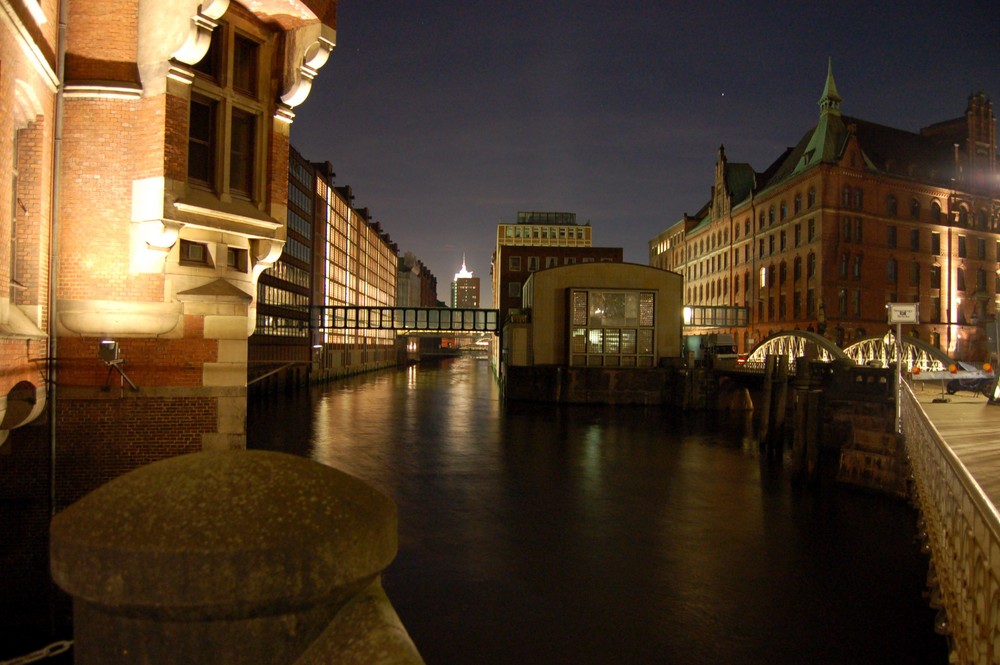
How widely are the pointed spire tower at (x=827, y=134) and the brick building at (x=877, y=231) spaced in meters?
0.13

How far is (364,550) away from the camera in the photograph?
2424 mm

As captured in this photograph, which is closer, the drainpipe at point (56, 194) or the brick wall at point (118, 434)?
the drainpipe at point (56, 194)

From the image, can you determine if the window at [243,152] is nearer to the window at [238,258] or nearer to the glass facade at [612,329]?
the window at [238,258]

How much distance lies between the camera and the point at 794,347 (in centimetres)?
4344

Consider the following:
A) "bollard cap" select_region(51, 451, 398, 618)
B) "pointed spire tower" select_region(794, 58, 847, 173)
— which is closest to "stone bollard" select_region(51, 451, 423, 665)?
"bollard cap" select_region(51, 451, 398, 618)

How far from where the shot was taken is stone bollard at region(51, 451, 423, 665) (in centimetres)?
216

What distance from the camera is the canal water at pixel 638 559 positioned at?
35.0ft

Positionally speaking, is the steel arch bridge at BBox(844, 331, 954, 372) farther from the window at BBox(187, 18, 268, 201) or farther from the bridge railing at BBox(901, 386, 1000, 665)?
the window at BBox(187, 18, 268, 201)

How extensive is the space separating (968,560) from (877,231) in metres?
61.5

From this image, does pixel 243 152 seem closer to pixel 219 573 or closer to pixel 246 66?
pixel 246 66

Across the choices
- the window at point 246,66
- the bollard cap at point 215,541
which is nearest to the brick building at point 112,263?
the window at point 246,66

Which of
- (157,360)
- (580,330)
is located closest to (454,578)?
(157,360)

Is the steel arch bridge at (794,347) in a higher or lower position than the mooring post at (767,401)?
higher

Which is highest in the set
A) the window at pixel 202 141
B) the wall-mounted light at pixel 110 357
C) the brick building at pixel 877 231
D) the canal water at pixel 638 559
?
the brick building at pixel 877 231
